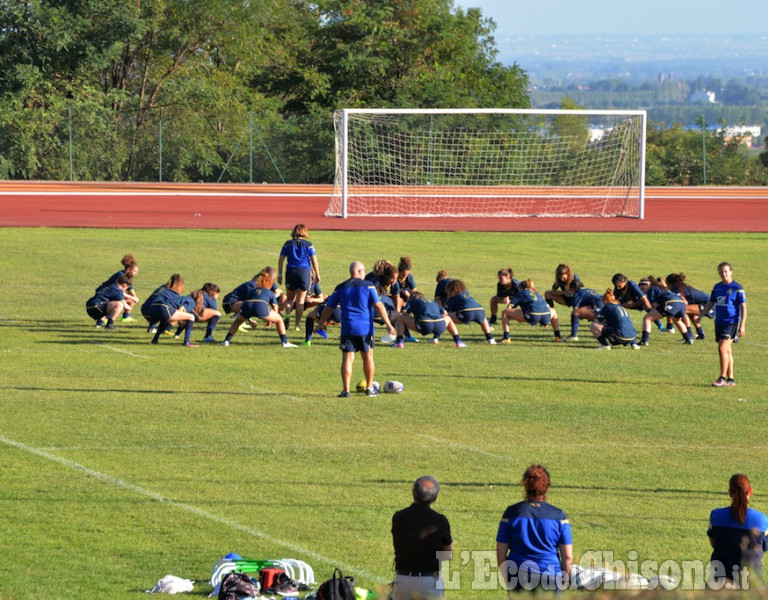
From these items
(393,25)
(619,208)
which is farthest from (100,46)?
(619,208)

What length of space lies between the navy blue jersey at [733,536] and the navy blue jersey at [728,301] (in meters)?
8.03

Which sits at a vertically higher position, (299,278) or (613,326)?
(299,278)

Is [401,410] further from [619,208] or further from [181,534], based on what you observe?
[619,208]

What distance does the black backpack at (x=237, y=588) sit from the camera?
27.9 feet

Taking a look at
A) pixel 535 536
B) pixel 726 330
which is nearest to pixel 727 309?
pixel 726 330

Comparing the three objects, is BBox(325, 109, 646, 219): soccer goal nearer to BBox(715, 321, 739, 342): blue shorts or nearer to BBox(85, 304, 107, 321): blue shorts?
BBox(85, 304, 107, 321): blue shorts

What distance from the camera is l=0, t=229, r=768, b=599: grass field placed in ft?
32.7

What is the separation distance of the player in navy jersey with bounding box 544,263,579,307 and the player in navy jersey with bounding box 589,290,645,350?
852 millimetres

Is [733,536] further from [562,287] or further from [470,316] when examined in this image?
[562,287]

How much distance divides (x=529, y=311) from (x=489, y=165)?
83.1ft

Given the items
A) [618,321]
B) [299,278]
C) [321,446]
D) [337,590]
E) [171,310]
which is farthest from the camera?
[299,278]

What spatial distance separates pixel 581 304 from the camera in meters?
20.3

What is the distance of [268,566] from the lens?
29.3ft

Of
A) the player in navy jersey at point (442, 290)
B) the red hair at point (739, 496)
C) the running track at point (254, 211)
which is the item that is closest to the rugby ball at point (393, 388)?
the player in navy jersey at point (442, 290)
